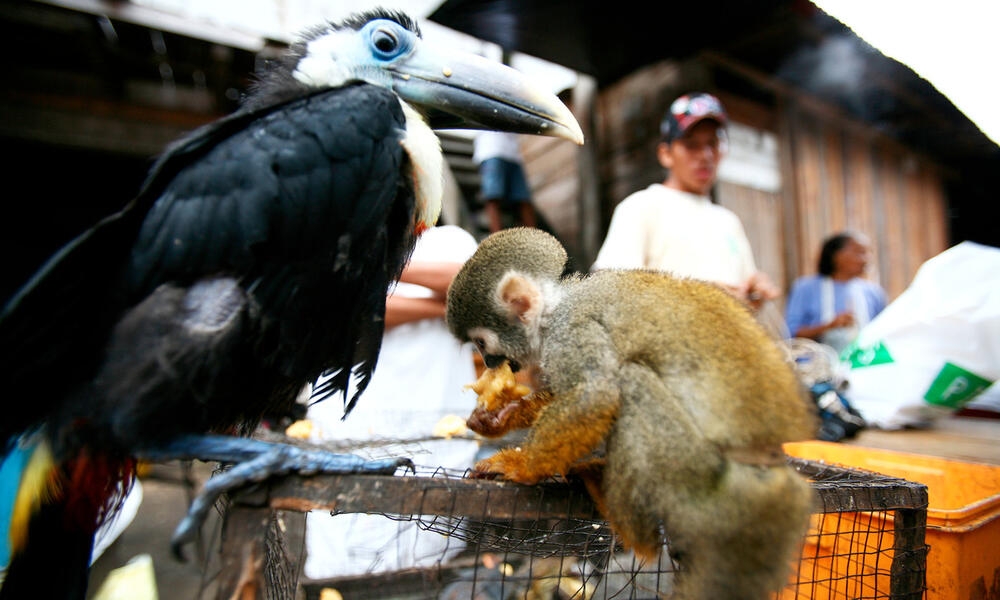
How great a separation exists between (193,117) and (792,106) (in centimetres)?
536

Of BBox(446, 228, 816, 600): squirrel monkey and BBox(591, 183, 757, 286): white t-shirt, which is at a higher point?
BBox(591, 183, 757, 286): white t-shirt

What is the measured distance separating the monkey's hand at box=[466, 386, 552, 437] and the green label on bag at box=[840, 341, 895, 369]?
2045 mm

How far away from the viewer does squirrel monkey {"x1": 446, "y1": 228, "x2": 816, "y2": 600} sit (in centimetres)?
111

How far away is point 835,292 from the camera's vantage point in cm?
414

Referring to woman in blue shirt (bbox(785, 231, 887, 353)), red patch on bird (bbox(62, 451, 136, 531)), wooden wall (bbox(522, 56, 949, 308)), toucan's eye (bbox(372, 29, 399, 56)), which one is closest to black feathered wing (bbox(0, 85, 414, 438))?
red patch on bird (bbox(62, 451, 136, 531))

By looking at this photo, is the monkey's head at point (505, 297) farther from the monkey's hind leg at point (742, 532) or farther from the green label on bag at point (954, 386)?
the green label on bag at point (954, 386)

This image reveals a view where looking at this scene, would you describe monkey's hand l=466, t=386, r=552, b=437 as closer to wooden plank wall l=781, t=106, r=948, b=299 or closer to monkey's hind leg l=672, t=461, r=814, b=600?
monkey's hind leg l=672, t=461, r=814, b=600

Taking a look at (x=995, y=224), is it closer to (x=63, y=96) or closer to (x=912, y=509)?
(x=912, y=509)

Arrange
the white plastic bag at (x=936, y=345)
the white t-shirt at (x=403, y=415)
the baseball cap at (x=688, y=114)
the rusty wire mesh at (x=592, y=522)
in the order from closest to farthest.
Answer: the rusty wire mesh at (x=592, y=522) → the white plastic bag at (x=936, y=345) → the white t-shirt at (x=403, y=415) → the baseball cap at (x=688, y=114)

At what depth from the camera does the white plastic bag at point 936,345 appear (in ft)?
7.68

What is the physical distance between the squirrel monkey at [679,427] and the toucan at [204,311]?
1.47 ft

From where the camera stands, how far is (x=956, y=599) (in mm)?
1648

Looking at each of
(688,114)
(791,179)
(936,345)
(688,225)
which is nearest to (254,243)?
(688,225)

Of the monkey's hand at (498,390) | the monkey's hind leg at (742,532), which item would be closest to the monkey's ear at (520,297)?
the monkey's hand at (498,390)
